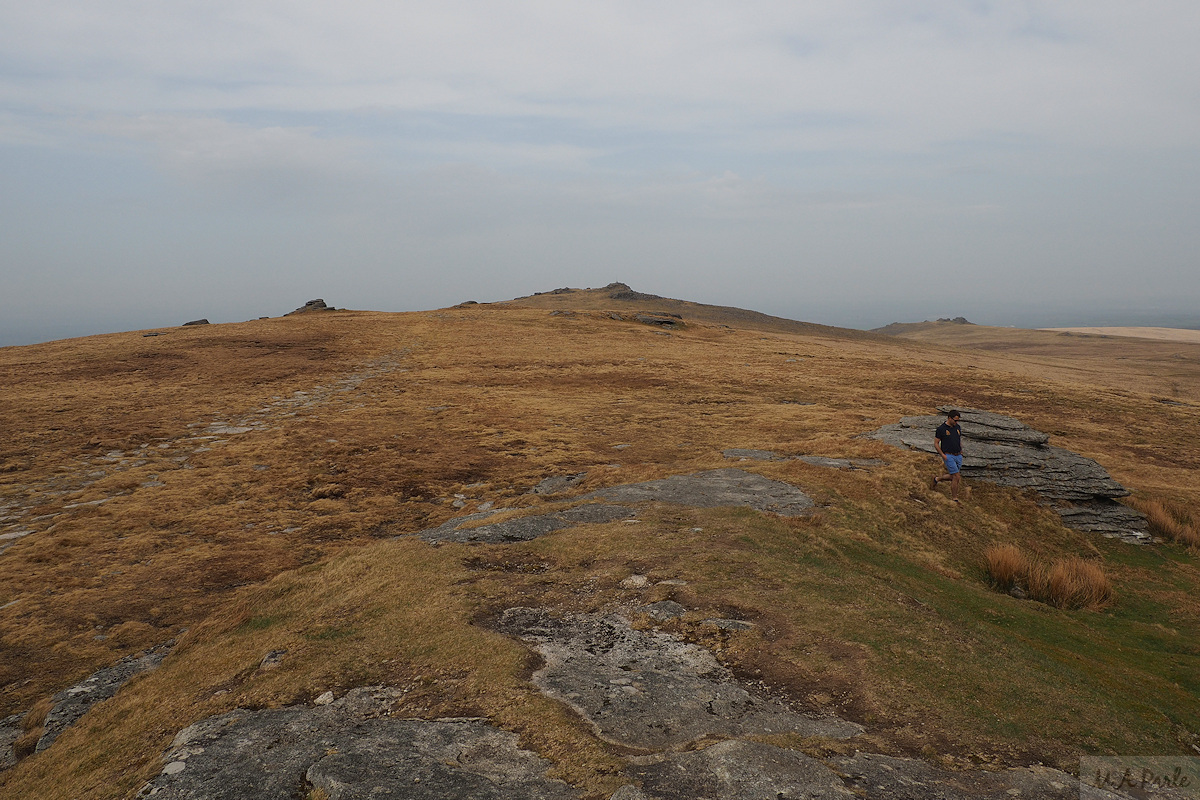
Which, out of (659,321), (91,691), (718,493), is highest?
(659,321)

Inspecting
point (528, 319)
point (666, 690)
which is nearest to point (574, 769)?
point (666, 690)

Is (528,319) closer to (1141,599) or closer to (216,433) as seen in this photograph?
(216,433)

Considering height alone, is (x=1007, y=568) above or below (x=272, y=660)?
below

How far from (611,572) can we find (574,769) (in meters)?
5.94

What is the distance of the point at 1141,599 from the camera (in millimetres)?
16641

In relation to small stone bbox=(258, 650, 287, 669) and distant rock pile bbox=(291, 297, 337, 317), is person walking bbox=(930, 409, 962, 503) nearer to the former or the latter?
small stone bbox=(258, 650, 287, 669)

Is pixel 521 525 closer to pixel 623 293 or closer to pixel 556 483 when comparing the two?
pixel 556 483

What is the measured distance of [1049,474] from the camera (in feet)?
73.2

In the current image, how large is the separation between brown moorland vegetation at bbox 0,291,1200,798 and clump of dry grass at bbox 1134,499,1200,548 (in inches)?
47.4

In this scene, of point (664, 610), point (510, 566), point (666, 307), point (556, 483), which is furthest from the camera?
point (666, 307)

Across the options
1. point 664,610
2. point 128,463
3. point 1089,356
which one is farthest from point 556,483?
point 1089,356

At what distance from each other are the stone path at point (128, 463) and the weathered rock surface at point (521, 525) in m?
11.4

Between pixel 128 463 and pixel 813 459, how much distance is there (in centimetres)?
2599

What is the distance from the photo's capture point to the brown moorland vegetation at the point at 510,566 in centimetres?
852
